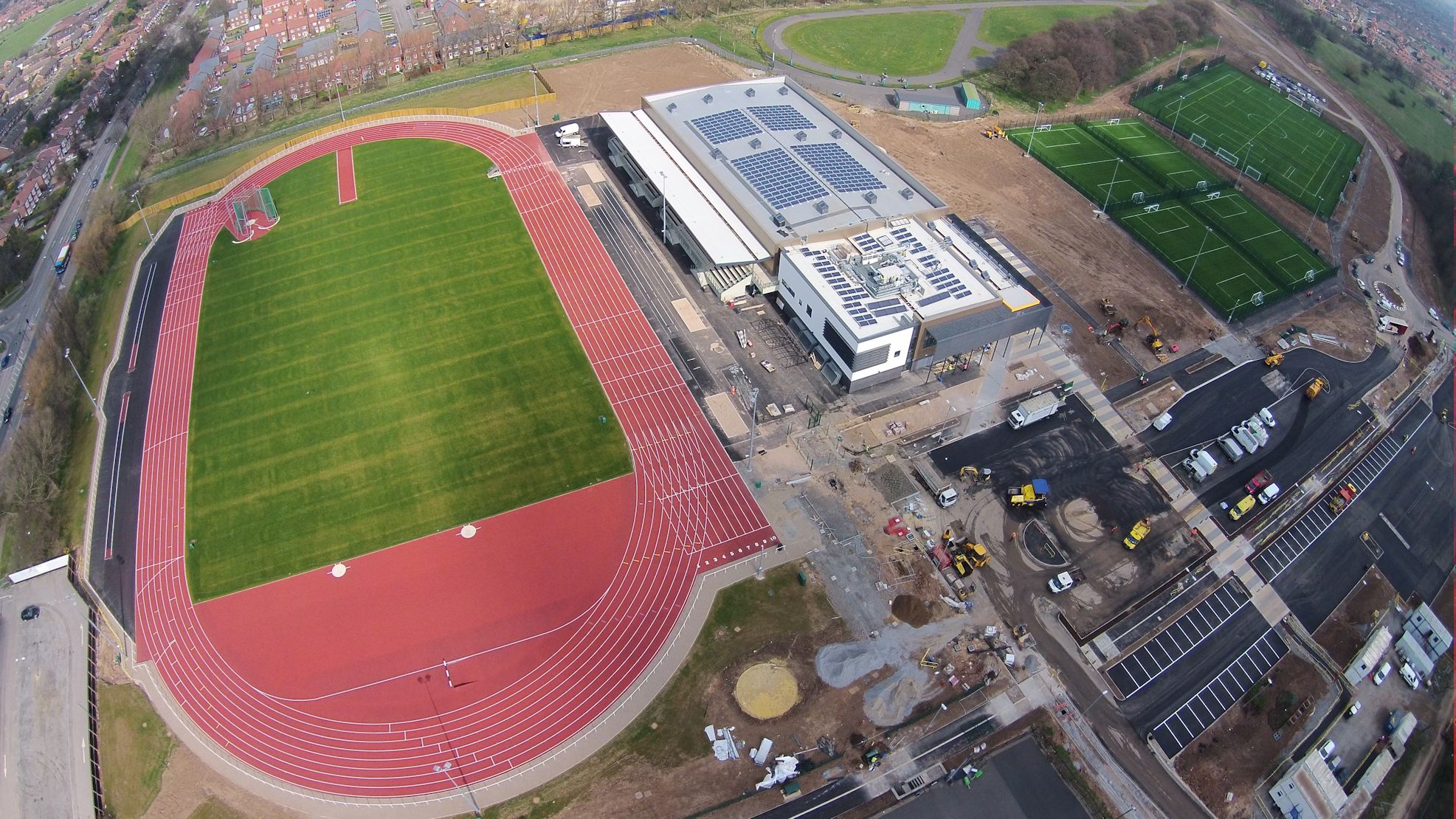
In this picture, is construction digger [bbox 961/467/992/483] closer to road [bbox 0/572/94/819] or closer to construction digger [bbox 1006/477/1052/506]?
construction digger [bbox 1006/477/1052/506]

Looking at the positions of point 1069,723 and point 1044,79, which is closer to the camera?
point 1069,723

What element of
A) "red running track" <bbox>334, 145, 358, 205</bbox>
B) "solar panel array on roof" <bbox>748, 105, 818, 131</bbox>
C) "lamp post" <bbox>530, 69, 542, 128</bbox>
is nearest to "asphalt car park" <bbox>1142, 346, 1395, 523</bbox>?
"solar panel array on roof" <bbox>748, 105, 818, 131</bbox>

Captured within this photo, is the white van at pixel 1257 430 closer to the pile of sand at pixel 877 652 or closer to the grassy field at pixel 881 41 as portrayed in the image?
the pile of sand at pixel 877 652

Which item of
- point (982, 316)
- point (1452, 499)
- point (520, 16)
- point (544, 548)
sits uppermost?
point (520, 16)

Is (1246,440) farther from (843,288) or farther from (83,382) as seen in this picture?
(83,382)

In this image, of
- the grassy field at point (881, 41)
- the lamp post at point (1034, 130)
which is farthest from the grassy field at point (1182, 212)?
the grassy field at point (881, 41)

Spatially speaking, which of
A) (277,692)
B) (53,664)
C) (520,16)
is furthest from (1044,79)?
(53,664)

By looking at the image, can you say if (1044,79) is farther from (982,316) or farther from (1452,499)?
(1452,499)

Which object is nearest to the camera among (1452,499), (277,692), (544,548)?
(277,692)
